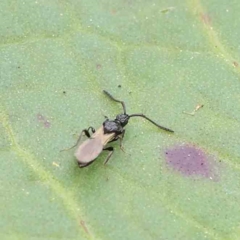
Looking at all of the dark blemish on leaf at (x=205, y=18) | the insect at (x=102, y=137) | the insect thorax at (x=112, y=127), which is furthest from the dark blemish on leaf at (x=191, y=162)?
the dark blemish on leaf at (x=205, y=18)

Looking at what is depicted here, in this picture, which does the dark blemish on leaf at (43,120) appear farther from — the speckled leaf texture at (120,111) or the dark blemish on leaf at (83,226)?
the dark blemish on leaf at (83,226)

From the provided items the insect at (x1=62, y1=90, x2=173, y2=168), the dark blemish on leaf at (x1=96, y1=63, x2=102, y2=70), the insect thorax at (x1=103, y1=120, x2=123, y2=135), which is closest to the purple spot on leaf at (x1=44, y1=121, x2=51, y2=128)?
the insect at (x1=62, y1=90, x2=173, y2=168)

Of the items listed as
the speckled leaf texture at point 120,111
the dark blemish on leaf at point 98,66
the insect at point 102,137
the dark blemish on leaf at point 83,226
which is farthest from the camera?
the dark blemish on leaf at point 98,66

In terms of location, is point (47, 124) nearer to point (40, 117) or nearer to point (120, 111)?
point (40, 117)

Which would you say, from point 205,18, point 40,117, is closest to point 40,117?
point 40,117

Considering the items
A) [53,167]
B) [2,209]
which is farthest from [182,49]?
[2,209]

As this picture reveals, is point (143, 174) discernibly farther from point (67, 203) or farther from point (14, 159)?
point (14, 159)
